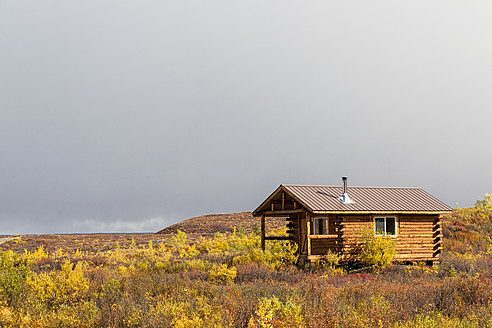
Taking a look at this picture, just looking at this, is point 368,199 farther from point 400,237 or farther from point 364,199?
point 400,237

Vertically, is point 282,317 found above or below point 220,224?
above

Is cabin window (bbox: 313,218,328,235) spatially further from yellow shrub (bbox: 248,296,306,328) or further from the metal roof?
yellow shrub (bbox: 248,296,306,328)

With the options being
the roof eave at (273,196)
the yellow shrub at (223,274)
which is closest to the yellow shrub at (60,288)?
the yellow shrub at (223,274)

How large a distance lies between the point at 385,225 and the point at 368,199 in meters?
1.47

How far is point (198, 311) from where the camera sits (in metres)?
7.83

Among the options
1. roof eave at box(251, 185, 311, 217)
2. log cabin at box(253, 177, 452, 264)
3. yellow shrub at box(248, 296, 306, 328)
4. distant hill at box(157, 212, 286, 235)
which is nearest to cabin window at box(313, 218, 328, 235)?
log cabin at box(253, 177, 452, 264)

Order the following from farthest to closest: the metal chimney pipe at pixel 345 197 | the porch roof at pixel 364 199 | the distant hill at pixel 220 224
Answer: the distant hill at pixel 220 224 → the metal chimney pipe at pixel 345 197 → the porch roof at pixel 364 199

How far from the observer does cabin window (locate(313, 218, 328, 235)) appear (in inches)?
859

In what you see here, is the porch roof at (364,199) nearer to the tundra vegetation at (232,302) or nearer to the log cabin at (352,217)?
the log cabin at (352,217)

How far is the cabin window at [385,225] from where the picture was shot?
816 inches

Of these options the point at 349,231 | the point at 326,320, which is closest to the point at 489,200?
the point at 349,231

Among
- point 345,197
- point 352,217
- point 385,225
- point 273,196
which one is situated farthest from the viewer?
point 273,196

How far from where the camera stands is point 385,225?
20703 millimetres

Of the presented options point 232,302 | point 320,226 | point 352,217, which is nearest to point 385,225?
point 352,217
